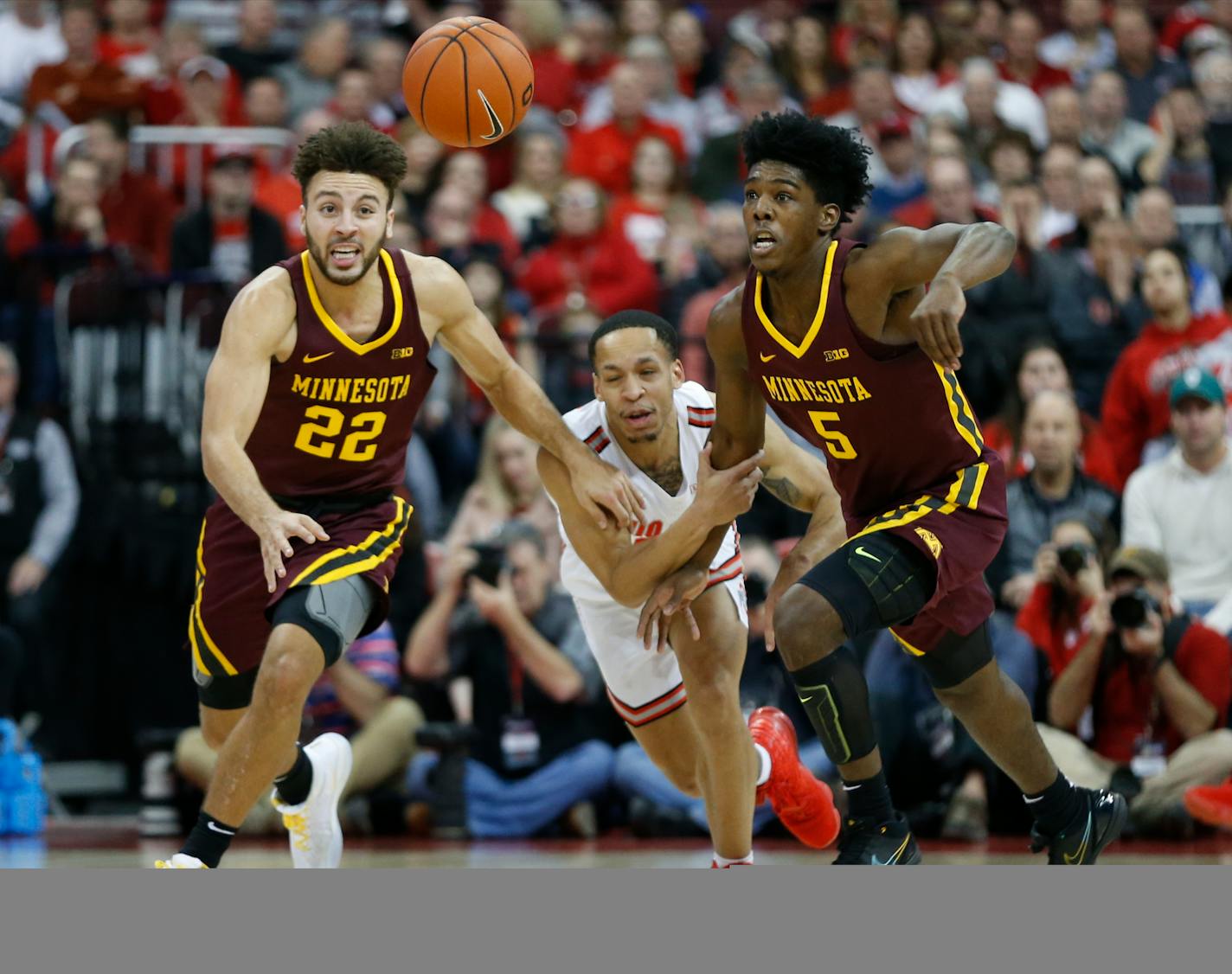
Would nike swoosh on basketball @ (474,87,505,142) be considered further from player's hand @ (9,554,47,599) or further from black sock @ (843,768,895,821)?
player's hand @ (9,554,47,599)

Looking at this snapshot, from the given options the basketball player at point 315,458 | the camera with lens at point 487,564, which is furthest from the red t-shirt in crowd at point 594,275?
the basketball player at point 315,458

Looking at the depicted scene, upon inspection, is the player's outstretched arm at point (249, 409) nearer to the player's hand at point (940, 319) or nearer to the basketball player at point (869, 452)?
the basketball player at point (869, 452)

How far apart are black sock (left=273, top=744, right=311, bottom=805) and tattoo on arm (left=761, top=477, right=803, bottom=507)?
6.16 feet

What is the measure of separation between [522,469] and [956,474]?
415 cm

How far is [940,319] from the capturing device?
505 cm

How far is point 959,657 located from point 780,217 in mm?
1457

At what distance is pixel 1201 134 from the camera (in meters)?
11.6

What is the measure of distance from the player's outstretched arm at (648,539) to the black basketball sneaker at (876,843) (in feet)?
3.47

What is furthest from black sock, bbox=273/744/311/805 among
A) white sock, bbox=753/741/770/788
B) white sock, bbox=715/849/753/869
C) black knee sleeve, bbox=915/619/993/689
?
black knee sleeve, bbox=915/619/993/689

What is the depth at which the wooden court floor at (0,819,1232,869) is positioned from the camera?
23.8 ft

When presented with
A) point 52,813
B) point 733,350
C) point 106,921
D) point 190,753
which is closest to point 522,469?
point 190,753

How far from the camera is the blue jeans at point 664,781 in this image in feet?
28.2

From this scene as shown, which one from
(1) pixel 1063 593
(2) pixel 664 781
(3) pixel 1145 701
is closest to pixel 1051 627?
(1) pixel 1063 593

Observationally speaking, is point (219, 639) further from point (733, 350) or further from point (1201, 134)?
point (1201, 134)
